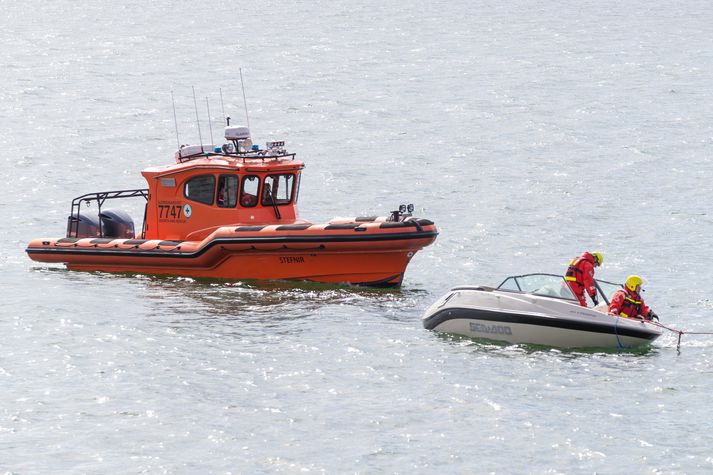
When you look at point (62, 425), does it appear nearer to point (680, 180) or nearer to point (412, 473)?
point (412, 473)

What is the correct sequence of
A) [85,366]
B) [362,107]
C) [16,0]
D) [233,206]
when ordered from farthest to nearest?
[16,0] → [362,107] → [233,206] → [85,366]

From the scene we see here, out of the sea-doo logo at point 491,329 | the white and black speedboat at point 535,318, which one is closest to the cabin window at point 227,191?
the white and black speedboat at point 535,318

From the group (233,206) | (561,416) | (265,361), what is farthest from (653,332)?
(233,206)

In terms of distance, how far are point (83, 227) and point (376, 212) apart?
24.8 feet

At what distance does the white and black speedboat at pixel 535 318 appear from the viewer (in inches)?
655

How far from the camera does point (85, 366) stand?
16391 mm

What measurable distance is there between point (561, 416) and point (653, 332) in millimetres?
3004

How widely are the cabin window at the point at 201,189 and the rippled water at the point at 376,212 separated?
168 centimetres

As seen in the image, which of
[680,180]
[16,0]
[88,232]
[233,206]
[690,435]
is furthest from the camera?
[16,0]

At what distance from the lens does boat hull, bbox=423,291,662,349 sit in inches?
653

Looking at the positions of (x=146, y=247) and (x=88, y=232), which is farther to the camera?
(x=88, y=232)

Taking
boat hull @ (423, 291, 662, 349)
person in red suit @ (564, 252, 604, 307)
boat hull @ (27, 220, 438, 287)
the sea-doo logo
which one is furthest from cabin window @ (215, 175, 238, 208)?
Answer: person in red suit @ (564, 252, 604, 307)

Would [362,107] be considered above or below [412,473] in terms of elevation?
above

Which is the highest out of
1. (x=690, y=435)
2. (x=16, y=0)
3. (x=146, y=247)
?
(x=16, y=0)
